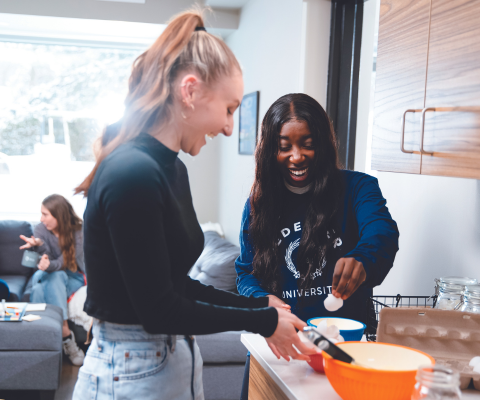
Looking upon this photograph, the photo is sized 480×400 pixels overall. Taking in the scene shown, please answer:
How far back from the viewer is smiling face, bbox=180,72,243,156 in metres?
0.90

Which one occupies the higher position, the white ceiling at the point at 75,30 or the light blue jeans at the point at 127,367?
the white ceiling at the point at 75,30

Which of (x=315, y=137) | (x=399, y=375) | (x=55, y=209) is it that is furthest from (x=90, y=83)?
(x=399, y=375)

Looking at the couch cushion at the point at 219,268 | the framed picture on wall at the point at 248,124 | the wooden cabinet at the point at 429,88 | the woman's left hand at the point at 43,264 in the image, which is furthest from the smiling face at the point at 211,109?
the woman's left hand at the point at 43,264

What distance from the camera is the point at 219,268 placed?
3.25m

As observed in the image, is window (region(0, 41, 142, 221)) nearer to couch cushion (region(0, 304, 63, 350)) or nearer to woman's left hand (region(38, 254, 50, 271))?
woman's left hand (region(38, 254, 50, 271))

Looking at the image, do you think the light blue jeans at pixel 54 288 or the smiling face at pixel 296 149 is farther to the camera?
the light blue jeans at pixel 54 288

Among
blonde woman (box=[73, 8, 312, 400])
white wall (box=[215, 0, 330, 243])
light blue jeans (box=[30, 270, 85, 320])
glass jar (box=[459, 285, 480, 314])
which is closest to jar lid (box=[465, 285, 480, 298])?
glass jar (box=[459, 285, 480, 314])

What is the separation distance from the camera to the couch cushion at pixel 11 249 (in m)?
4.29

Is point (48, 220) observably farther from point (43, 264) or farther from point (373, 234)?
point (373, 234)

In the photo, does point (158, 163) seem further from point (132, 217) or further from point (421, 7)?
point (421, 7)

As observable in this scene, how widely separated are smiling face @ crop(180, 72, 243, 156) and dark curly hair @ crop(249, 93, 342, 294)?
0.52 metres

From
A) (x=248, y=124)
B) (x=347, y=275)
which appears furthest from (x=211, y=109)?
(x=248, y=124)

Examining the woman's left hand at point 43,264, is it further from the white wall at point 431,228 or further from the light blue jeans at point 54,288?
the white wall at point 431,228

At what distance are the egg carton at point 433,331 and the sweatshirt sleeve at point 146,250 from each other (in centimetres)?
48
